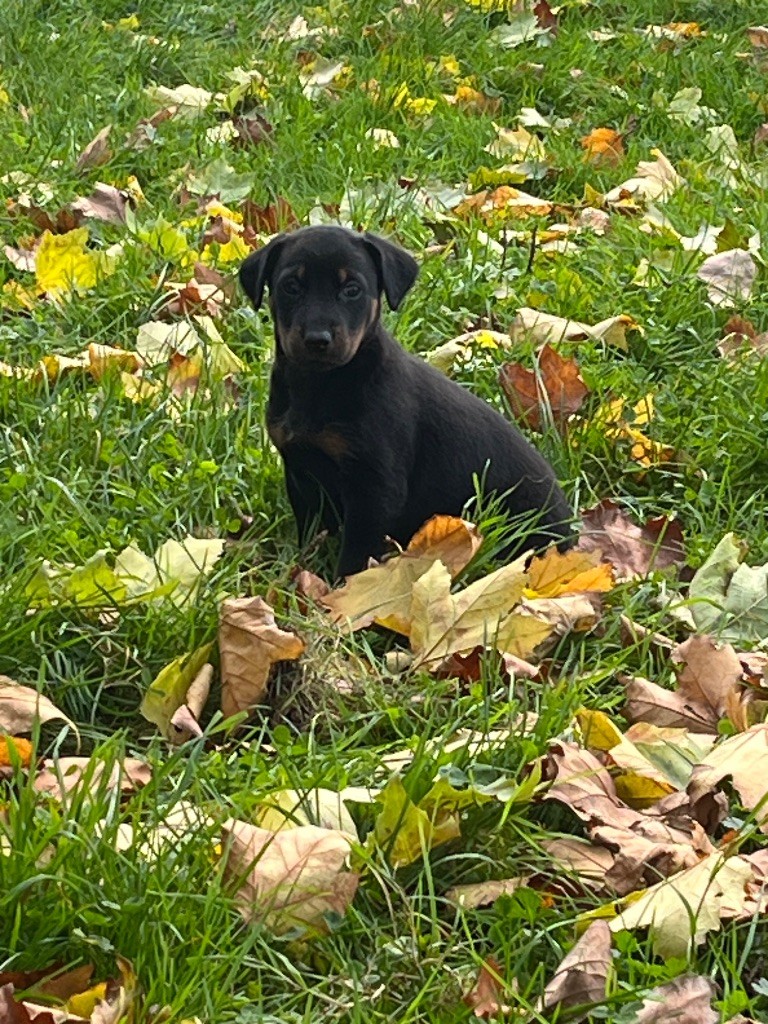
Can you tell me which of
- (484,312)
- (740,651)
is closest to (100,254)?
(484,312)

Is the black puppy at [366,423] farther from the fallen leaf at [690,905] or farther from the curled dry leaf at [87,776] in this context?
the fallen leaf at [690,905]

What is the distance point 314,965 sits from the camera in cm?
234

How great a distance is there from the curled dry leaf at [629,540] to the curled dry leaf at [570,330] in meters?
0.80

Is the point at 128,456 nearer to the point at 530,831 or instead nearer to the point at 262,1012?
the point at 530,831

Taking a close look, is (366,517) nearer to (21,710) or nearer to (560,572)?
(560,572)

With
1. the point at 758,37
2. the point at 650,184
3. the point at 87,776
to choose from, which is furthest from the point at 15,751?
the point at 758,37

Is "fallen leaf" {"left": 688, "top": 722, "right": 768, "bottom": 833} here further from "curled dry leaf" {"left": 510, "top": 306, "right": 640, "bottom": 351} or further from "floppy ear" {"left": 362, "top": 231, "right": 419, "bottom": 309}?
"curled dry leaf" {"left": 510, "top": 306, "right": 640, "bottom": 351}

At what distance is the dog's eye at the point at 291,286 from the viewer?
385 centimetres

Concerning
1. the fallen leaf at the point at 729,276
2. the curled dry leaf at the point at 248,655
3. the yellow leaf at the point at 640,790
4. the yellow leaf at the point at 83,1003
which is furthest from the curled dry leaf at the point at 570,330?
the yellow leaf at the point at 83,1003

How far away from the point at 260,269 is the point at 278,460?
513mm

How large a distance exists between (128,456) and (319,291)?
2.08ft

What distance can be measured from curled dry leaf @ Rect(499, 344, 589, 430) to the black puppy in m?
0.35

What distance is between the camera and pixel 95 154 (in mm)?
5816

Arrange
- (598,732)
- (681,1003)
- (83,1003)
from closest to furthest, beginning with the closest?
(83,1003)
(681,1003)
(598,732)
